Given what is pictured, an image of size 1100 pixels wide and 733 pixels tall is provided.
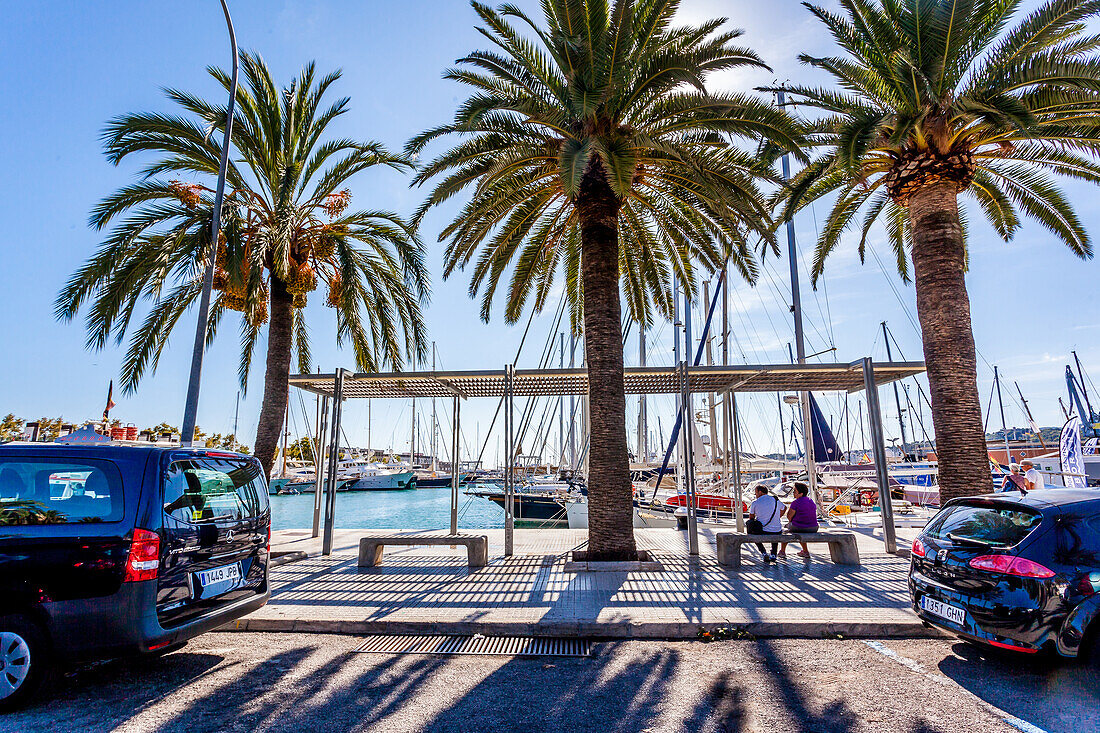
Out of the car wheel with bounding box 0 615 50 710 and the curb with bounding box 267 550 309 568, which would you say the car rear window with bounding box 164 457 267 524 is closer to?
the car wheel with bounding box 0 615 50 710

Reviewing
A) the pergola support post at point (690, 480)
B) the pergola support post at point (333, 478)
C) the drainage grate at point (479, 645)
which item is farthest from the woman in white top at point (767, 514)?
the pergola support post at point (333, 478)

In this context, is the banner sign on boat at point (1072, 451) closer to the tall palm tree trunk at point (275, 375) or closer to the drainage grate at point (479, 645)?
the drainage grate at point (479, 645)

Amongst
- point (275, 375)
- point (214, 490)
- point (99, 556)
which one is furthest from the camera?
point (275, 375)

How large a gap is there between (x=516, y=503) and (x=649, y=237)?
17.8 metres

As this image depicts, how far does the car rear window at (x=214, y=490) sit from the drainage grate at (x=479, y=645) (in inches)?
74.5

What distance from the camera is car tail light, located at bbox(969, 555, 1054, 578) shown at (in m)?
→ 4.46

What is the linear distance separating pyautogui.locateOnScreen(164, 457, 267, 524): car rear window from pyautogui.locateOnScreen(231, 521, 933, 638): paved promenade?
184 centimetres

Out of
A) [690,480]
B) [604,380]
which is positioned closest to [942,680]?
[690,480]

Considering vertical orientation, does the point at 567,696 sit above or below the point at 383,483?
above

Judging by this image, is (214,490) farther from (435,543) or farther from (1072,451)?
(1072,451)

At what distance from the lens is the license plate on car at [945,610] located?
192 inches

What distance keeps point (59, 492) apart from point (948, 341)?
11.8m

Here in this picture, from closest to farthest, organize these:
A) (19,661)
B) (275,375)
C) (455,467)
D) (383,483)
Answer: (19,661) < (275,375) < (455,467) < (383,483)

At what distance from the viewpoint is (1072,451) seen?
14.7 metres
